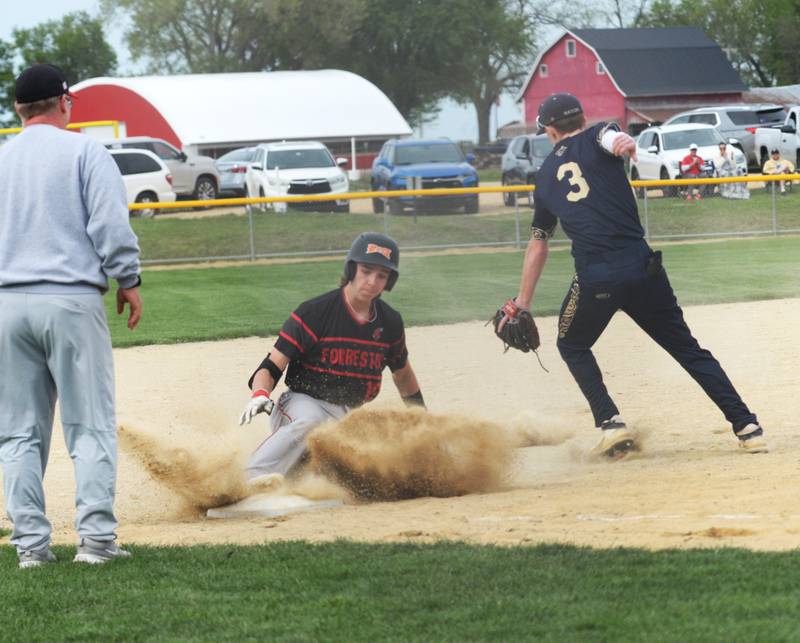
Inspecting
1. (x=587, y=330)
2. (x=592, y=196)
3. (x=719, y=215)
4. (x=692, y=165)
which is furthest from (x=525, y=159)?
(x=592, y=196)

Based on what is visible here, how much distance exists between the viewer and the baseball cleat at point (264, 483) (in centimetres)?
674

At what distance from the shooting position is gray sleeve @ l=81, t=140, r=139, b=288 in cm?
523

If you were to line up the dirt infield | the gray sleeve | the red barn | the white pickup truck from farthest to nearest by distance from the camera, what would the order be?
1. the red barn
2. the white pickup truck
3. the dirt infield
4. the gray sleeve

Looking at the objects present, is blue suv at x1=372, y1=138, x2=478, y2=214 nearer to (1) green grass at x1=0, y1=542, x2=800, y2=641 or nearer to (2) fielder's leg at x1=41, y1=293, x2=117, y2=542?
(2) fielder's leg at x1=41, y1=293, x2=117, y2=542

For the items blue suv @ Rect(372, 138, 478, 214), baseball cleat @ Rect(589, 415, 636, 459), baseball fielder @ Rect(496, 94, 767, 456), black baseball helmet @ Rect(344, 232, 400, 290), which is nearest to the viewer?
black baseball helmet @ Rect(344, 232, 400, 290)

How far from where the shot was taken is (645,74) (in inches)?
2467

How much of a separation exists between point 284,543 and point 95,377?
1026 mm

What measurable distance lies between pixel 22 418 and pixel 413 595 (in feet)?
5.91

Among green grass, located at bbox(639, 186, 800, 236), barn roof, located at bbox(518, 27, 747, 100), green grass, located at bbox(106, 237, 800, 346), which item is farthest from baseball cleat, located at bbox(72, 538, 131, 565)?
barn roof, located at bbox(518, 27, 747, 100)

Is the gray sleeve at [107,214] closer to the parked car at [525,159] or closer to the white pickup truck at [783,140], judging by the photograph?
the parked car at [525,159]

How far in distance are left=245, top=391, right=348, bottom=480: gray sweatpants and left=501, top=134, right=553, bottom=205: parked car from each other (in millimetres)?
25927

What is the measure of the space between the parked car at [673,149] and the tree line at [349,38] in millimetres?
40783

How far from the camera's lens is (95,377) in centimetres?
532

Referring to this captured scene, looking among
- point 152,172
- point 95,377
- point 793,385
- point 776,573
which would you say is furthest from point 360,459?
point 152,172
